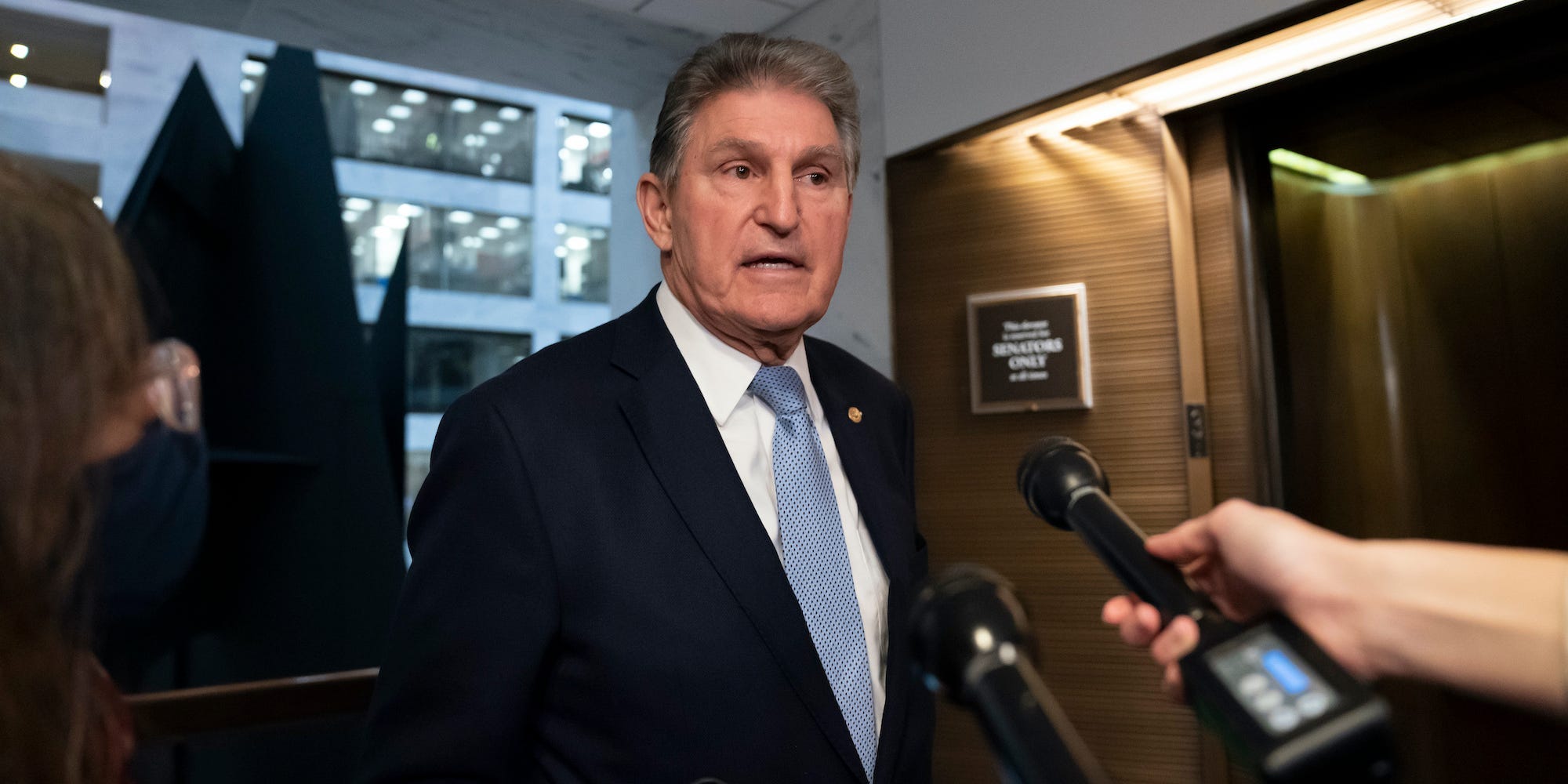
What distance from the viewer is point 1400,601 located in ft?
2.55

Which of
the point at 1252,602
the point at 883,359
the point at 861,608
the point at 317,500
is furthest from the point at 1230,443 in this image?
the point at 317,500

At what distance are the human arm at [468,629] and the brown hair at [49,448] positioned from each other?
521 millimetres

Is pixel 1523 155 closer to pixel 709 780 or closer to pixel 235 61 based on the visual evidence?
pixel 709 780

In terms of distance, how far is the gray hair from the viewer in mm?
1430

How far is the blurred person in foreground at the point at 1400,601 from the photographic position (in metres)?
0.70

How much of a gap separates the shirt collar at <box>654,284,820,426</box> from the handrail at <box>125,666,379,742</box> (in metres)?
1.20

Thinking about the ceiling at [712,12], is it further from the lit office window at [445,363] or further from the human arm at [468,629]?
the lit office window at [445,363]

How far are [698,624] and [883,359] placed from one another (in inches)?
95.1

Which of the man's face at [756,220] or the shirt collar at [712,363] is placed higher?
the man's face at [756,220]

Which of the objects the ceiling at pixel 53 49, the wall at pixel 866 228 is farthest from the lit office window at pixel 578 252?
the wall at pixel 866 228

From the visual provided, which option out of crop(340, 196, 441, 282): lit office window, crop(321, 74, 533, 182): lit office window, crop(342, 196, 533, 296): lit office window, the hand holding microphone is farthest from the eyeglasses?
crop(321, 74, 533, 182): lit office window

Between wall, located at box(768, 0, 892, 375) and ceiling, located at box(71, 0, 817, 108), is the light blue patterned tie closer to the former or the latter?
wall, located at box(768, 0, 892, 375)

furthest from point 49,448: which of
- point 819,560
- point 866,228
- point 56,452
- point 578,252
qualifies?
point 578,252

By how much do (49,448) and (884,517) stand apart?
1061mm
